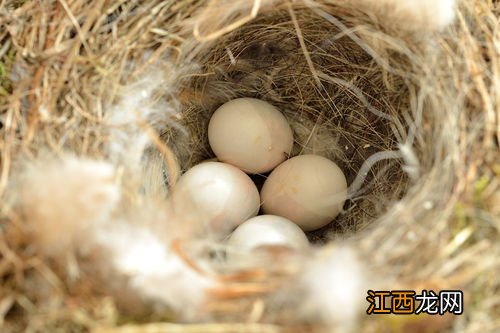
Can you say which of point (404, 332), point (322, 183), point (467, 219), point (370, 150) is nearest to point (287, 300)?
point (404, 332)

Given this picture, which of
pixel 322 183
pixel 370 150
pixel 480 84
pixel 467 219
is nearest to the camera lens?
pixel 467 219

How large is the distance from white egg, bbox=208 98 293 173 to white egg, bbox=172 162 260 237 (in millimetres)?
45

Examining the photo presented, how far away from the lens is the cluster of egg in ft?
4.37

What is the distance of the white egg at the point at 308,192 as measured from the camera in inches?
53.8

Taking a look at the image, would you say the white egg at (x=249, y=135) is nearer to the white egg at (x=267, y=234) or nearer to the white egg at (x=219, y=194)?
the white egg at (x=219, y=194)

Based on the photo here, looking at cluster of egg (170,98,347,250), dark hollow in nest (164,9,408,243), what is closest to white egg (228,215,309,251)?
cluster of egg (170,98,347,250)

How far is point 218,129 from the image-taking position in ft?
4.66

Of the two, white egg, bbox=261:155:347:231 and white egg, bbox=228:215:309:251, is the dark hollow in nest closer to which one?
white egg, bbox=261:155:347:231

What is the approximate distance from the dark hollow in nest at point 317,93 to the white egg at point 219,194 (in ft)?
0.44

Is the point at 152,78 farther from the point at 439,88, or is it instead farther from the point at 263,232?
the point at 439,88

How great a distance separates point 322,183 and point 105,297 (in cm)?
59

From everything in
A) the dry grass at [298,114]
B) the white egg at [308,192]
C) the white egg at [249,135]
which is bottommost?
the white egg at [308,192]

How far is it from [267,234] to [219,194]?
0.16 m

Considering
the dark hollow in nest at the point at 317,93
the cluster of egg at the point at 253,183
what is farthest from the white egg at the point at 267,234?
the dark hollow in nest at the point at 317,93
